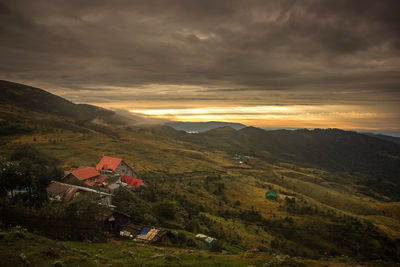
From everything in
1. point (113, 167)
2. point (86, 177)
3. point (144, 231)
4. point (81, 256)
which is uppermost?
point (81, 256)

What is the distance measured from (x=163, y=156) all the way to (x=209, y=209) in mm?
92419

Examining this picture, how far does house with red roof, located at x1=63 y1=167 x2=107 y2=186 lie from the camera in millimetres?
51144

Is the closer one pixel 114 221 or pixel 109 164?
pixel 114 221

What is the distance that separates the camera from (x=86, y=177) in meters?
55.6

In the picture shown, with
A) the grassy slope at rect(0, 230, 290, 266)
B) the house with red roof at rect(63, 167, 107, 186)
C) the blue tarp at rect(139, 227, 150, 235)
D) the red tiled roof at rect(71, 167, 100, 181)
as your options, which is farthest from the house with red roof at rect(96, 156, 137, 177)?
the grassy slope at rect(0, 230, 290, 266)

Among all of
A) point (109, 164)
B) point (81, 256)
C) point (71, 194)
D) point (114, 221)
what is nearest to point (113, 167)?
point (109, 164)

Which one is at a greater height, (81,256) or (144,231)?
(81,256)

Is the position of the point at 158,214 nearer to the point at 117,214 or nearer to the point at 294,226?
the point at 117,214

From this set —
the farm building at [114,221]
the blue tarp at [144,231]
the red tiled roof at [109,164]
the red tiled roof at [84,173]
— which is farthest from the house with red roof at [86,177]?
the blue tarp at [144,231]

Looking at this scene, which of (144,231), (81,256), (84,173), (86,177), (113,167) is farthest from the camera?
(113,167)

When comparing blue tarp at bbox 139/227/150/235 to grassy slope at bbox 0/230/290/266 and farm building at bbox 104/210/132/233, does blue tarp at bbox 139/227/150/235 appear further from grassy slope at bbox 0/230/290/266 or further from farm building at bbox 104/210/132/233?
grassy slope at bbox 0/230/290/266

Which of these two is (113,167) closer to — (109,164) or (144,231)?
(109,164)

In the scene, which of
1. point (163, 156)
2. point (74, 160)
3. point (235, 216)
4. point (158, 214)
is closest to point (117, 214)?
point (158, 214)

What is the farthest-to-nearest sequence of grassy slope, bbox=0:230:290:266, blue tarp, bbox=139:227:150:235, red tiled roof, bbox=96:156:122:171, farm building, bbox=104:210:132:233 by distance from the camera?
red tiled roof, bbox=96:156:122:171 < blue tarp, bbox=139:227:150:235 < farm building, bbox=104:210:132:233 < grassy slope, bbox=0:230:290:266
